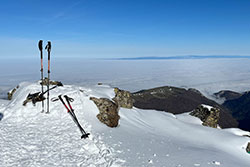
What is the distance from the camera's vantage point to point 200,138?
18.0m

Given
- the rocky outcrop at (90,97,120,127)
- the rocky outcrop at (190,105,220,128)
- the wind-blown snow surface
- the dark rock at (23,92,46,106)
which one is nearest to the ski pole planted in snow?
the wind-blown snow surface

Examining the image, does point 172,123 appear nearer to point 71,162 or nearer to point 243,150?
point 243,150

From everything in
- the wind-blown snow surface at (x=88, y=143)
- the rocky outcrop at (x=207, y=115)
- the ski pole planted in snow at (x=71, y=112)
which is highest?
the ski pole planted in snow at (x=71, y=112)

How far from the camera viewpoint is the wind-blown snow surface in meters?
9.52

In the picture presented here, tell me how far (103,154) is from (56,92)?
38.8ft

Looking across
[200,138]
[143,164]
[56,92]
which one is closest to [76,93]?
[56,92]

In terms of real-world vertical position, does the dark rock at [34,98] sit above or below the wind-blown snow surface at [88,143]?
above

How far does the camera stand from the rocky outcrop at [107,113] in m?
15.7

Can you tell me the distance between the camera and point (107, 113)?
1616cm

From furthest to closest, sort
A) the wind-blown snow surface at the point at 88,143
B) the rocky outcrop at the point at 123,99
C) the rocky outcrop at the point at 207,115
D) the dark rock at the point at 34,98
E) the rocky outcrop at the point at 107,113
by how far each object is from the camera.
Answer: the rocky outcrop at the point at 207,115
the rocky outcrop at the point at 123,99
the dark rock at the point at 34,98
the rocky outcrop at the point at 107,113
the wind-blown snow surface at the point at 88,143

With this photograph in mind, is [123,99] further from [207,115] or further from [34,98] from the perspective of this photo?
[207,115]

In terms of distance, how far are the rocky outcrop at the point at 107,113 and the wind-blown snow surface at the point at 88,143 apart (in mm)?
516

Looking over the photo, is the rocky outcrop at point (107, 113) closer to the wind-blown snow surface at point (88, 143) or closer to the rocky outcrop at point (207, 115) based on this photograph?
the wind-blown snow surface at point (88, 143)

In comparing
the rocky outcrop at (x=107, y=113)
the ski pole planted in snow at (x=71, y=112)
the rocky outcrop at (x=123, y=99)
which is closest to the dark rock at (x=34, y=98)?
the ski pole planted in snow at (x=71, y=112)
